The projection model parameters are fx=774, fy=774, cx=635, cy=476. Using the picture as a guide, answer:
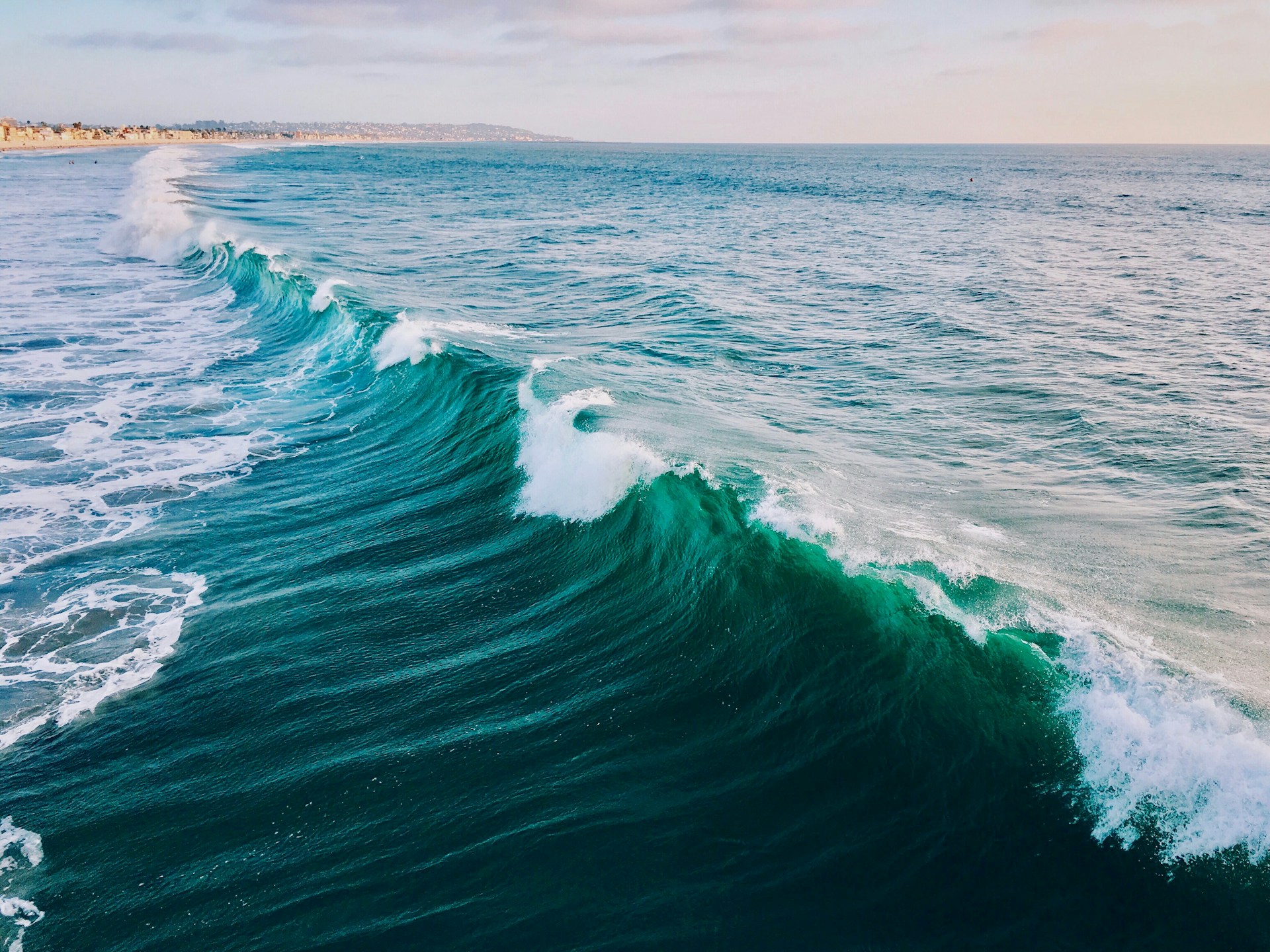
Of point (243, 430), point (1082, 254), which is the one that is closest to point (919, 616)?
point (243, 430)

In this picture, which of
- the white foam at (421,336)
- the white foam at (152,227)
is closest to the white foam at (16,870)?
the white foam at (421,336)

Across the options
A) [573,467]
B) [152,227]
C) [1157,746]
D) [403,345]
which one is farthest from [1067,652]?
[152,227]

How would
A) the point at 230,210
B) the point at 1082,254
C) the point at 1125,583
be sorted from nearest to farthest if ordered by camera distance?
the point at 1125,583 → the point at 1082,254 → the point at 230,210

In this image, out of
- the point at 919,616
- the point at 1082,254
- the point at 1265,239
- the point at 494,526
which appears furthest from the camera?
the point at 1265,239

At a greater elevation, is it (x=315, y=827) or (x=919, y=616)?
(x=919, y=616)

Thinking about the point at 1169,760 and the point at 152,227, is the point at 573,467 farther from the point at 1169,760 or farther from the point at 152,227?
the point at 152,227

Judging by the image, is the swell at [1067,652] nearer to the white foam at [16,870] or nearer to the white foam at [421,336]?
the white foam at [421,336]

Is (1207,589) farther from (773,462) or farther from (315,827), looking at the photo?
(315,827)

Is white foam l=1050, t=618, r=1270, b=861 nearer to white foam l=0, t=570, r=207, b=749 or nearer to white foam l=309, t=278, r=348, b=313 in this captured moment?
white foam l=0, t=570, r=207, b=749
